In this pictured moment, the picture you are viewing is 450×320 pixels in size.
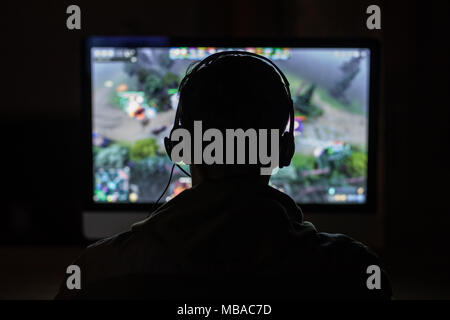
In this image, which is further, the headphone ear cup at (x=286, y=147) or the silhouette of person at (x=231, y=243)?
the headphone ear cup at (x=286, y=147)

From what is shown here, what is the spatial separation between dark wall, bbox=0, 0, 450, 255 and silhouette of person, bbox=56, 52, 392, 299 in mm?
904

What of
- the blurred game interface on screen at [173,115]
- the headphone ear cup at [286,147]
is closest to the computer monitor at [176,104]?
the blurred game interface on screen at [173,115]

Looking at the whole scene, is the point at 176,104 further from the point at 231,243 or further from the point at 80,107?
the point at 231,243

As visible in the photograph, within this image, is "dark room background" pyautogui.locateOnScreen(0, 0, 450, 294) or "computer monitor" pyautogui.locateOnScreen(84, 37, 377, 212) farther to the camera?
"dark room background" pyautogui.locateOnScreen(0, 0, 450, 294)

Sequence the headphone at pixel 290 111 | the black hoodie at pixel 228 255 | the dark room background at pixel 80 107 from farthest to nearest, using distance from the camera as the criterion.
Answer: the dark room background at pixel 80 107 → the headphone at pixel 290 111 → the black hoodie at pixel 228 255

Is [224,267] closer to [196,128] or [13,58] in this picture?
[196,128]

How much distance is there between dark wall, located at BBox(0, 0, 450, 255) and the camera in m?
1.40

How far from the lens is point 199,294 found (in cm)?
56

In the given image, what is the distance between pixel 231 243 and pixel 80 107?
937 mm

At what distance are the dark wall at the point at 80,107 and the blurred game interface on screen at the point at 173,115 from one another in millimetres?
288

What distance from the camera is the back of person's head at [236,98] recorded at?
0.58m

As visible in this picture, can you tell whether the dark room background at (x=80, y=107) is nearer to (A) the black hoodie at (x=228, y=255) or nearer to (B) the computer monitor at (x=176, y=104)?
(B) the computer monitor at (x=176, y=104)

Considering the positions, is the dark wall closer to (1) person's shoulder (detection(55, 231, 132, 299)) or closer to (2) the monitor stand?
(2) the monitor stand

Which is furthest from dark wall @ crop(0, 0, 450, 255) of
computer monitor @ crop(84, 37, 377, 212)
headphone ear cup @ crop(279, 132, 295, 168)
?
headphone ear cup @ crop(279, 132, 295, 168)
